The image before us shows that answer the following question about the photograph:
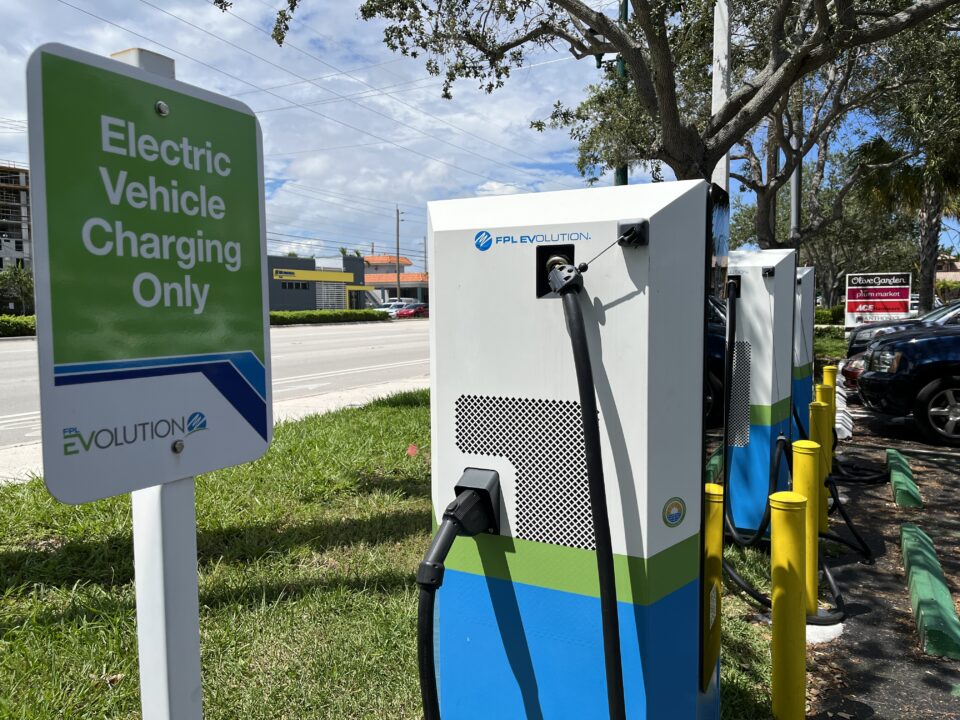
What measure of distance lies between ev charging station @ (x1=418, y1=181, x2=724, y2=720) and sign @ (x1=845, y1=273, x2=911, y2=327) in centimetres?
1793

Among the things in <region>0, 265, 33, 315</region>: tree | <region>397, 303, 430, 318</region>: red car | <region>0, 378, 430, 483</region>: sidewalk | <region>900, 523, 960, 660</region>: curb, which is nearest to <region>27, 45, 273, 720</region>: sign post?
<region>0, 378, 430, 483</region>: sidewalk

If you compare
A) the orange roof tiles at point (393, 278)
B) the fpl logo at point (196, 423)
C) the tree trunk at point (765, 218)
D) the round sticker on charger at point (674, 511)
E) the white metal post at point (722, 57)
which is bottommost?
the round sticker on charger at point (674, 511)

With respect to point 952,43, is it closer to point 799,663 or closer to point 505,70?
point 505,70

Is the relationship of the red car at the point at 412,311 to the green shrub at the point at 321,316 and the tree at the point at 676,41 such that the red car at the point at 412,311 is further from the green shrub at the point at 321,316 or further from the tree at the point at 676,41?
the tree at the point at 676,41

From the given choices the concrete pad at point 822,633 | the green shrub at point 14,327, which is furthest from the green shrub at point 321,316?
the concrete pad at point 822,633

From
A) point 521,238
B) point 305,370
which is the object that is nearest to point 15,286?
point 305,370

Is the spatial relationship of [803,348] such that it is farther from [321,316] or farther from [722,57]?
[321,316]

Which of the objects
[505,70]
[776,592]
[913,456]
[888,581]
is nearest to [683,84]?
[505,70]

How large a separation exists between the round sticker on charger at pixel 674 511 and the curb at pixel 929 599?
7.64 ft

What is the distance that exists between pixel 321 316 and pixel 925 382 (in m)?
34.7

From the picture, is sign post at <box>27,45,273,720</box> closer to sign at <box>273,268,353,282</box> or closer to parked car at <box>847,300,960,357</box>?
parked car at <box>847,300,960,357</box>

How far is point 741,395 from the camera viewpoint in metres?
5.01

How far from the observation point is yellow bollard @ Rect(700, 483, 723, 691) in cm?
242

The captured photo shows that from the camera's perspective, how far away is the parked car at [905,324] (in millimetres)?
10352
